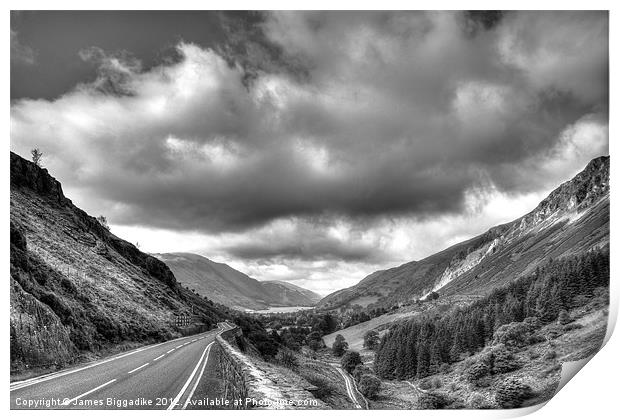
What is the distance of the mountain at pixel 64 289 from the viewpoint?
11.2 meters

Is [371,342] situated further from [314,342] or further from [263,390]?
[263,390]

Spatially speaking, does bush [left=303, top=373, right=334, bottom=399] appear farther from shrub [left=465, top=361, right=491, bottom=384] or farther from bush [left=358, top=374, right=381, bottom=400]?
bush [left=358, top=374, right=381, bottom=400]

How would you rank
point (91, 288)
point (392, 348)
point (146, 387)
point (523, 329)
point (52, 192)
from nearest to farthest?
point (146, 387) → point (91, 288) → point (523, 329) → point (52, 192) → point (392, 348)

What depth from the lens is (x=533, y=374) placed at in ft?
41.4

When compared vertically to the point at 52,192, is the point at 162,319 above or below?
below

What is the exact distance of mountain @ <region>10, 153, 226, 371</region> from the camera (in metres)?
11.2

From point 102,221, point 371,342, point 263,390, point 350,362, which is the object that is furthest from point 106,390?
point 371,342

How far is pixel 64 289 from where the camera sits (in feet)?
60.9

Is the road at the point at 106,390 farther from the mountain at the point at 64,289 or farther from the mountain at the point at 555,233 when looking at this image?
the mountain at the point at 555,233

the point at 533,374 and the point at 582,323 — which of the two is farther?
the point at 582,323

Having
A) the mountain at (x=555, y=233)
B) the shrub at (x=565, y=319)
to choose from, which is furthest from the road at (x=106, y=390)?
the shrub at (x=565, y=319)
